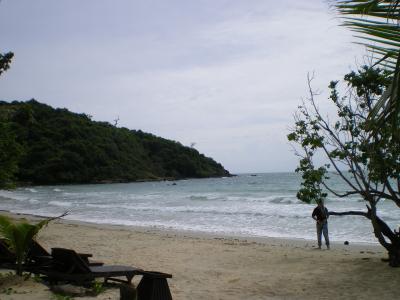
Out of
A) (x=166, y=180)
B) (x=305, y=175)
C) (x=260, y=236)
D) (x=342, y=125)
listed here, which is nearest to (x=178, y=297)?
(x=305, y=175)

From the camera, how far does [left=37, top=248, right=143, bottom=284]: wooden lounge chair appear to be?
548cm

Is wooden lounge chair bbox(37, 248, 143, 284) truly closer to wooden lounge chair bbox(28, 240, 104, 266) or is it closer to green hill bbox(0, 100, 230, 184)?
wooden lounge chair bbox(28, 240, 104, 266)

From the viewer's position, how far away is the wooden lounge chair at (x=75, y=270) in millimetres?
5477

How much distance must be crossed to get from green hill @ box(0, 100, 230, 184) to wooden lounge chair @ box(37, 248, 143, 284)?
5378 cm

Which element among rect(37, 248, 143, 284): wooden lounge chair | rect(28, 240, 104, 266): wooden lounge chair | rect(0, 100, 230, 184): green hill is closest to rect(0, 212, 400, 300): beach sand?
rect(37, 248, 143, 284): wooden lounge chair

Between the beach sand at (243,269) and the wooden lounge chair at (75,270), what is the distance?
247 millimetres

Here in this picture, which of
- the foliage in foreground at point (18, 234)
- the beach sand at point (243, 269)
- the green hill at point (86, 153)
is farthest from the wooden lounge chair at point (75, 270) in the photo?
the green hill at point (86, 153)

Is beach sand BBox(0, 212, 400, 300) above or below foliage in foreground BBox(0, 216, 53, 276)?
below

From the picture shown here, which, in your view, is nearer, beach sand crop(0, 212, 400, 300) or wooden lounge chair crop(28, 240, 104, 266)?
wooden lounge chair crop(28, 240, 104, 266)

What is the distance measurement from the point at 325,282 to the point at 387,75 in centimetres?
628

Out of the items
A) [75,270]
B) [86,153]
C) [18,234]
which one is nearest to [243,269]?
[75,270]

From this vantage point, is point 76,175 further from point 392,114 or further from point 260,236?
point 392,114

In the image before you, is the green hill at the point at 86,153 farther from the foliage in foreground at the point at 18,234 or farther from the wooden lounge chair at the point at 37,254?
the foliage in foreground at the point at 18,234

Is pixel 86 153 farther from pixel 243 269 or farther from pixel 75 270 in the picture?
pixel 75 270
